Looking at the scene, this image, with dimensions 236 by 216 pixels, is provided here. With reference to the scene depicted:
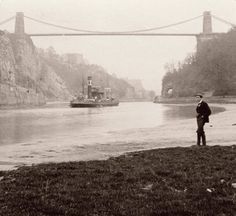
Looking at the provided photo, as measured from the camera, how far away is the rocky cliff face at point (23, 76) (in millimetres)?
122900

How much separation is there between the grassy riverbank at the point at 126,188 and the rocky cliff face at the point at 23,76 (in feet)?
340

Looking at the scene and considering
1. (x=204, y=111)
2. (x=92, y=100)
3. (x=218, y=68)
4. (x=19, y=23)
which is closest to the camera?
(x=204, y=111)

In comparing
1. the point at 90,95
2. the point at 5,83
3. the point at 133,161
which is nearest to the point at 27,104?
the point at 5,83

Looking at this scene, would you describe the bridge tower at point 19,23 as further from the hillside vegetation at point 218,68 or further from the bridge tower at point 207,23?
the hillside vegetation at point 218,68

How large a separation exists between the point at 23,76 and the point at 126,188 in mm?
156212

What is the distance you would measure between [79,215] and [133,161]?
5.39 metres

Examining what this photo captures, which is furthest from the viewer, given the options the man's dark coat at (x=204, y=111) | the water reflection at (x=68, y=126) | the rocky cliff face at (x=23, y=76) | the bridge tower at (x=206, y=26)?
the bridge tower at (x=206, y=26)

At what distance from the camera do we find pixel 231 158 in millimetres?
11602

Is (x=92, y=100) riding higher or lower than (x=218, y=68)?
lower

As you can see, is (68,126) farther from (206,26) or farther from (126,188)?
(206,26)

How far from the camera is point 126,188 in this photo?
27.2 feet

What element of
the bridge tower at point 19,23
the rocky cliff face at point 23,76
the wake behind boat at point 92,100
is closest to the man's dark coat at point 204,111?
the wake behind boat at point 92,100

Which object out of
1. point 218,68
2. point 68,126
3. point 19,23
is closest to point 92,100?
point 218,68

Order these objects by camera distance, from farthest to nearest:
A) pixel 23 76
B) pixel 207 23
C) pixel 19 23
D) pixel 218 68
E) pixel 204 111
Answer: pixel 23 76
pixel 19 23
pixel 207 23
pixel 218 68
pixel 204 111
